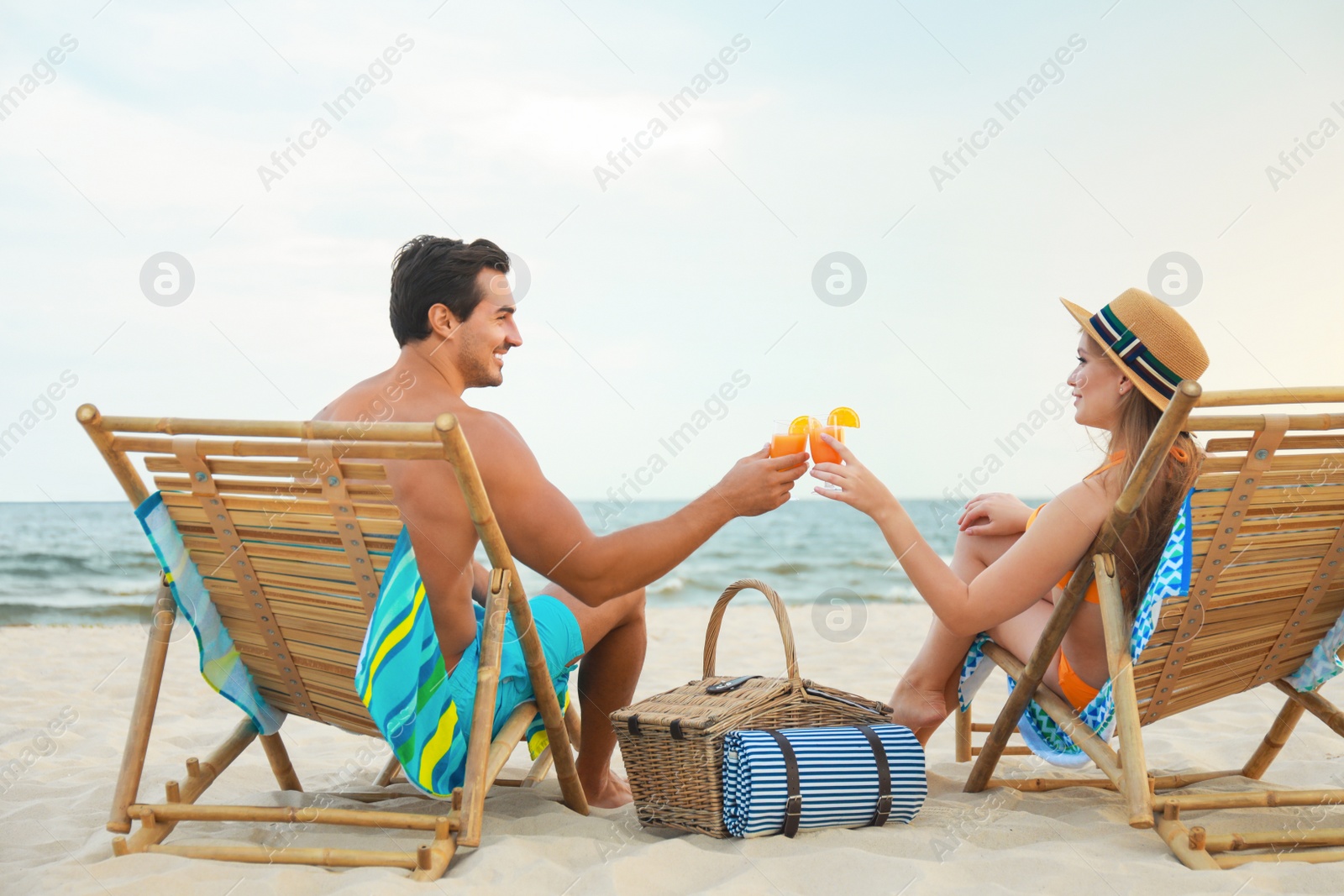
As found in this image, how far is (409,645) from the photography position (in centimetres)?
193

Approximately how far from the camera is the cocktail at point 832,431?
235 centimetres

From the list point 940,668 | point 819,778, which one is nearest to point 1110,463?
point 940,668

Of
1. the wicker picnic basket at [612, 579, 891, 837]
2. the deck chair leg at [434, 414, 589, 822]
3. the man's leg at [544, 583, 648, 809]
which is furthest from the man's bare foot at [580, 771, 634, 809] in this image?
the wicker picnic basket at [612, 579, 891, 837]

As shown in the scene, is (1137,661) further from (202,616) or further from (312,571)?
(202,616)

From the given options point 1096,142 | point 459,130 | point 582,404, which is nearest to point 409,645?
point 1096,142

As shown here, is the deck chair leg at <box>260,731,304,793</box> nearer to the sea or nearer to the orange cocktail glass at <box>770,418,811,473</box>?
the orange cocktail glass at <box>770,418,811,473</box>

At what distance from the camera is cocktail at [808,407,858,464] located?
235cm

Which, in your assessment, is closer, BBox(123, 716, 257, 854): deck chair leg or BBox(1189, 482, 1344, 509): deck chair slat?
BBox(1189, 482, 1344, 509): deck chair slat

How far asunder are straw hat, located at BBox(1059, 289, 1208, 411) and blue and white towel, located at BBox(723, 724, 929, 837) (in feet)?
3.58

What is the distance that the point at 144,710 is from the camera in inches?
82.6

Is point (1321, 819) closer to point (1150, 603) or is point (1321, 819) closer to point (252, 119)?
point (1150, 603)

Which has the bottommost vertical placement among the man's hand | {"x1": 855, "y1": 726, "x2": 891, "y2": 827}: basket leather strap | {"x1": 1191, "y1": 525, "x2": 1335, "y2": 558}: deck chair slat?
{"x1": 855, "y1": 726, "x2": 891, "y2": 827}: basket leather strap

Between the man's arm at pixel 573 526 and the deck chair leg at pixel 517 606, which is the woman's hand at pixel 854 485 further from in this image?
the deck chair leg at pixel 517 606

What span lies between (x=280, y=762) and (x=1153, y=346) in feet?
8.78
